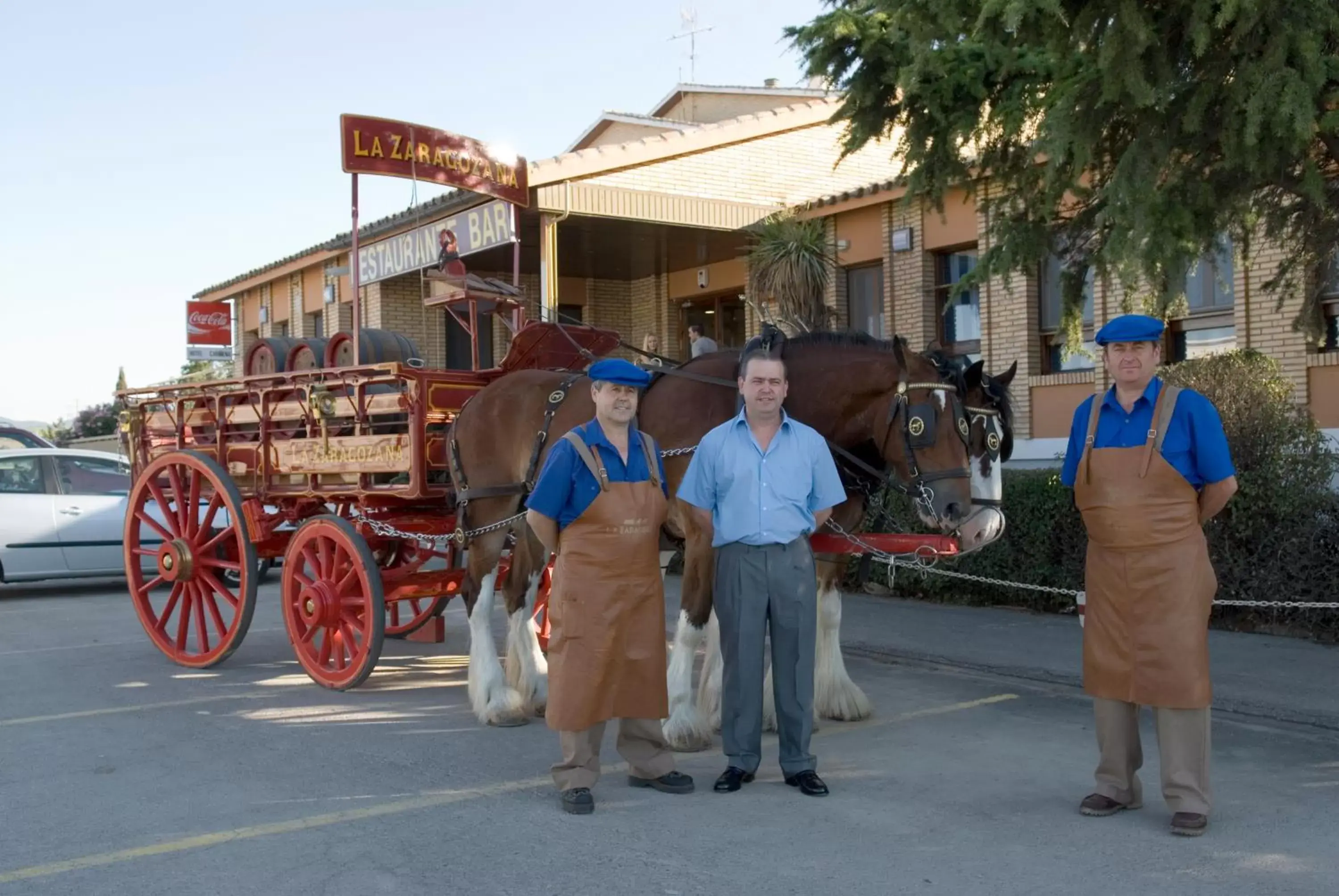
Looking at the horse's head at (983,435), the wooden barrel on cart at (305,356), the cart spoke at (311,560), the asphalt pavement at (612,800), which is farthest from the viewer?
the wooden barrel on cart at (305,356)

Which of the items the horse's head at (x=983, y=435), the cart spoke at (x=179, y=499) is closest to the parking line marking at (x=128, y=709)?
the cart spoke at (x=179, y=499)

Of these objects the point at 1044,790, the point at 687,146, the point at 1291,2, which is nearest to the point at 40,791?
the point at 1044,790

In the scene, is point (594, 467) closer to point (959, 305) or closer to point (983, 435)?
point (983, 435)

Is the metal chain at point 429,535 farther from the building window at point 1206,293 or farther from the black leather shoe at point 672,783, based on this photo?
the building window at point 1206,293

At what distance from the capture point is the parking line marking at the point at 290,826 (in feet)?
14.0

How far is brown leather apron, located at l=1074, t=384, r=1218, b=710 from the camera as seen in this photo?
4.47 meters

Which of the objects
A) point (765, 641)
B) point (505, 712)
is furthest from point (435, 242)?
point (765, 641)

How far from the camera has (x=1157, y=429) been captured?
452 cm

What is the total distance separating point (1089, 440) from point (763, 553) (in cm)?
136

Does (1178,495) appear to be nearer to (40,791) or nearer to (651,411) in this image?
(651,411)

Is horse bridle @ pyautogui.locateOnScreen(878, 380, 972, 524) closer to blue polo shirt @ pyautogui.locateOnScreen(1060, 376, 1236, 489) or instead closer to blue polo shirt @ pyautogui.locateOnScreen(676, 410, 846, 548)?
blue polo shirt @ pyautogui.locateOnScreen(676, 410, 846, 548)

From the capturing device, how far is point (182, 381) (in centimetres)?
955

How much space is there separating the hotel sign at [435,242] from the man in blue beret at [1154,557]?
18.0 ft

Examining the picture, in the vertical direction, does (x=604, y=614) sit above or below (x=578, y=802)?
above
